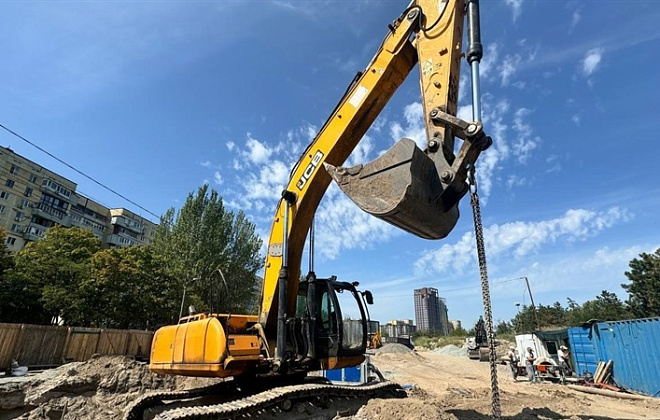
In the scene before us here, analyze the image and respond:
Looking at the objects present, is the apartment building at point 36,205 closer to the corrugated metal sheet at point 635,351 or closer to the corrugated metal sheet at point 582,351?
the corrugated metal sheet at point 582,351

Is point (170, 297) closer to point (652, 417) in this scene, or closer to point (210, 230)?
point (210, 230)

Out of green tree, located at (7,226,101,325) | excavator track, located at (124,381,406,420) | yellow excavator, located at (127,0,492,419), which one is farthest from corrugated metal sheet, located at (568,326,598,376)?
green tree, located at (7,226,101,325)

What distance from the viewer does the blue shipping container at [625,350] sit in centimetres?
1224

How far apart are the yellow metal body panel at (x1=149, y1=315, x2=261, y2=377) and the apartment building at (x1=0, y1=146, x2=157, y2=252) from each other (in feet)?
150

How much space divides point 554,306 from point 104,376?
54305 mm

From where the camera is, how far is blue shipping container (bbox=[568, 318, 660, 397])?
1224 cm

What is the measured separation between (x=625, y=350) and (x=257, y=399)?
14.6 metres

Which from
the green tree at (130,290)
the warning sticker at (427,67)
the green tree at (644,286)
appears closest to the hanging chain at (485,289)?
the warning sticker at (427,67)

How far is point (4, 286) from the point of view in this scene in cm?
2336

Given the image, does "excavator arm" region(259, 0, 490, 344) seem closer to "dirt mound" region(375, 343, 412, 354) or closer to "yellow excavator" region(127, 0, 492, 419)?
"yellow excavator" region(127, 0, 492, 419)

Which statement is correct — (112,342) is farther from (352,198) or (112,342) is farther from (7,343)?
(352,198)

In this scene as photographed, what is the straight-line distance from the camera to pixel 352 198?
4.46m

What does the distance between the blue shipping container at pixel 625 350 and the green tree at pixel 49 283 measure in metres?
26.2

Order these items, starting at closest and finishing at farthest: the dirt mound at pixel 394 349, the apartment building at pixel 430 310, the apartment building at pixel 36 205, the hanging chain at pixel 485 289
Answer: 1. the hanging chain at pixel 485 289
2. the dirt mound at pixel 394 349
3. the apartment building at pixel 36 205
4. the apartment building at pixel 430 310
